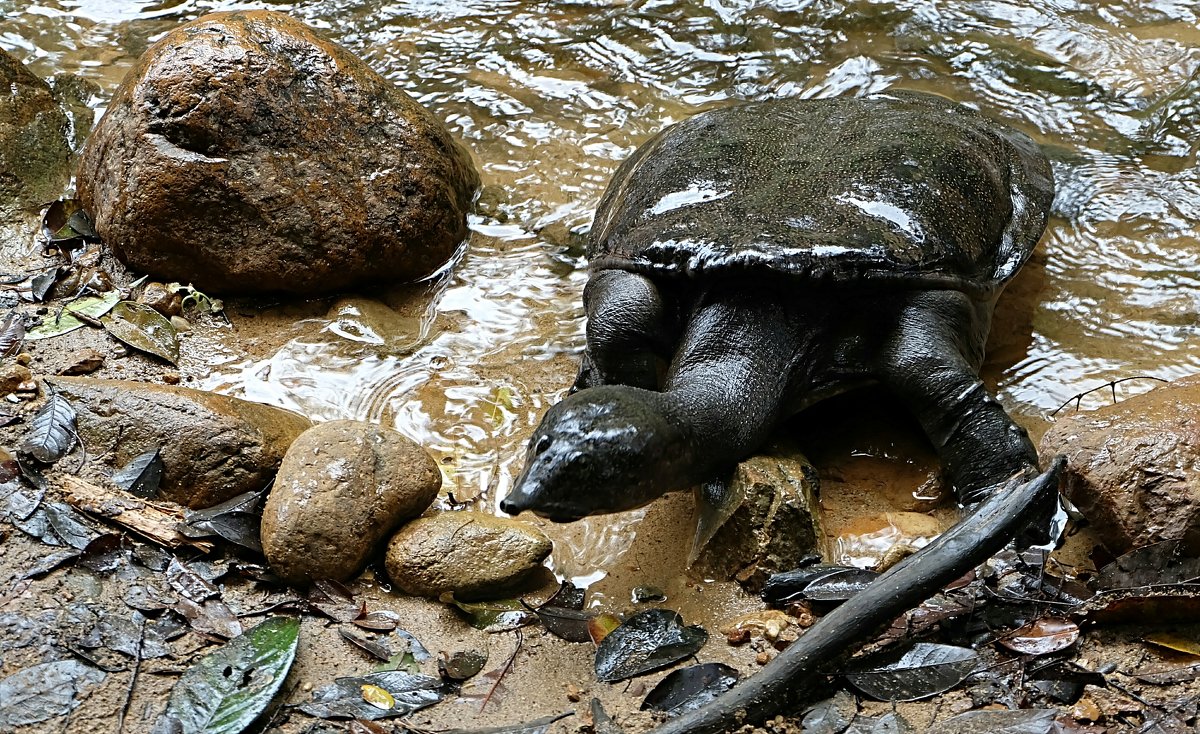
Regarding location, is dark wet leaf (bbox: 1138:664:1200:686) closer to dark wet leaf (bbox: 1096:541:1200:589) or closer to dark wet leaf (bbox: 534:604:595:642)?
dark wet leaf (bbox: 1096:541:1200:589)

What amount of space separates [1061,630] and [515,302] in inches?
105

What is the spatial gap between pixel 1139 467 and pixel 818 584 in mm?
957

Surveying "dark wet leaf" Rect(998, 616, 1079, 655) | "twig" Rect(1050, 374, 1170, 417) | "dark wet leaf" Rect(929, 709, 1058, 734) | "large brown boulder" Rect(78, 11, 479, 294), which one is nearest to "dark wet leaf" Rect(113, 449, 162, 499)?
"large brown boulder" Rect(78, 11, 479, 294)

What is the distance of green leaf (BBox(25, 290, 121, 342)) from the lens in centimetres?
400

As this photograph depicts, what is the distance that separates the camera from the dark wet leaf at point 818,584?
9.64 ft

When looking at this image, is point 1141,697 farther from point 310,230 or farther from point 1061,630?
point 310,230

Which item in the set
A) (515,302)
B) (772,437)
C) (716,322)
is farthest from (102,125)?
(772,437)

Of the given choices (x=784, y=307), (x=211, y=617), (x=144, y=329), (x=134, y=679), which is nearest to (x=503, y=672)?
(x=211, y=617)

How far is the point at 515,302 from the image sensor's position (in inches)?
181

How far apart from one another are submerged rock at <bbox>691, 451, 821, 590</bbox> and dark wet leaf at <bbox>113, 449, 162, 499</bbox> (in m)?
1.68

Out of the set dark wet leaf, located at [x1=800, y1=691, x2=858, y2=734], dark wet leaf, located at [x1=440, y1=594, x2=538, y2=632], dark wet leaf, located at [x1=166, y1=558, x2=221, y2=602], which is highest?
dark wet leaf, located at [x1=800, y1=691, x2=858, y2=734]

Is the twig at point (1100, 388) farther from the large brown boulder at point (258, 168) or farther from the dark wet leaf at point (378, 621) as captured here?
the large brown boulder at point (258, 168)

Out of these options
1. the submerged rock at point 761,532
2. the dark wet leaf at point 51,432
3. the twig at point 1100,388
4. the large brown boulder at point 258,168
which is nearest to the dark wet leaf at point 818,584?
the submerged rock at point 761,532

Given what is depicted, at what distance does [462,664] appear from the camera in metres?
2.76
